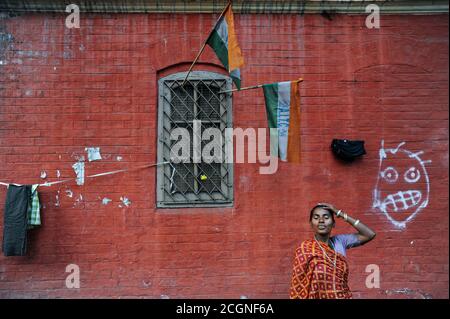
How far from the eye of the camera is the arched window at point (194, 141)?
5.29 metres

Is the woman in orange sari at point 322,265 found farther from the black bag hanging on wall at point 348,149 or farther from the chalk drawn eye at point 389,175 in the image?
the chalk drawn eye at point 389,175

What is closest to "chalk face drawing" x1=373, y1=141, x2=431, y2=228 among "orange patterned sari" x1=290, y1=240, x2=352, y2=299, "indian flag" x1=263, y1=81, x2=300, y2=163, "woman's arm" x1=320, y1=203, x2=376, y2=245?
"indian flag" x1=263, y1=81, x2=300, y2=163

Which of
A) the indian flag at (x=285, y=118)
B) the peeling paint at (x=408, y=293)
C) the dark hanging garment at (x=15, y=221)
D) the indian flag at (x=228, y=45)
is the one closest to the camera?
the indian flag at (x=228, y=45)

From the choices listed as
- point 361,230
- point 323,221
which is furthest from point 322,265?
point 361,230

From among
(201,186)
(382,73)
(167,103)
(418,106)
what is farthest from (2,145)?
(418,106)

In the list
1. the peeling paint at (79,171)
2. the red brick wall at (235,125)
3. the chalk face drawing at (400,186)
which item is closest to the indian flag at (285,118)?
the red brick wall at (235,125)

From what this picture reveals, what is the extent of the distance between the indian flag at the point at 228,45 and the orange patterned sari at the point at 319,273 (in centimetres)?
183

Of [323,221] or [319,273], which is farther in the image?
[323,221]

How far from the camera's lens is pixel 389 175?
5367 millimetres

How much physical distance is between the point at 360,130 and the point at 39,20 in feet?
13.8

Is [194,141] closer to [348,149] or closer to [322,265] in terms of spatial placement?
[348,149]

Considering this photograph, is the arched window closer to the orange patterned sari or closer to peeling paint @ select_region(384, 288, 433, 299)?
the orange patterned sari

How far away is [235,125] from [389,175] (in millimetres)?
2027

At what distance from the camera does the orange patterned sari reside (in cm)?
348
